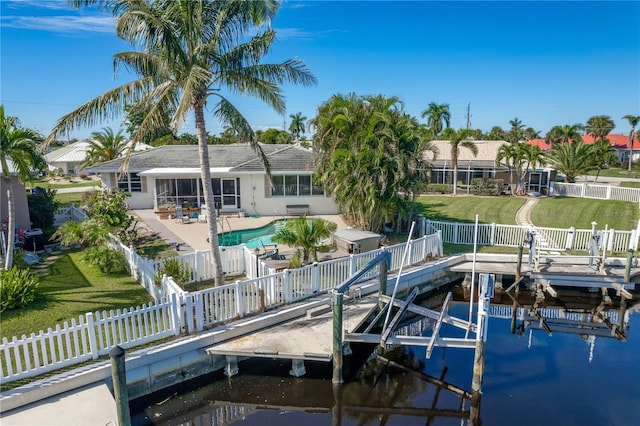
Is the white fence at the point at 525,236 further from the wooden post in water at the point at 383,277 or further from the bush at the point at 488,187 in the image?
the bush at the point at 488,187

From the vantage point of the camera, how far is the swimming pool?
1691 cm

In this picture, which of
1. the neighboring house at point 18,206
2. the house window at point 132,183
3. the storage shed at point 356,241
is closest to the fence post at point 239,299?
the storage shed at point 356,241

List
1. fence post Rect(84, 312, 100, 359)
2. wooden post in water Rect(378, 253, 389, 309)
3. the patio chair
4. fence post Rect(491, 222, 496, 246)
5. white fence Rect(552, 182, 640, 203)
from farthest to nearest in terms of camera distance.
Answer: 1. white fence Rect(552, 182, 640, 203)
2. the patio chair
3. fence post Rect(491, 222, 496, 246)
4. wooden post in water Rect(378, 253, 389, 309)
5. fence post Rect(84, 312, 100, 359)

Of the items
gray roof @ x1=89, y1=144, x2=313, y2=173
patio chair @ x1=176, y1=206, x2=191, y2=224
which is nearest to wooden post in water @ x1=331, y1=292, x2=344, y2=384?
patio chair @ x1=176, y1=206, x2=191, y2=224

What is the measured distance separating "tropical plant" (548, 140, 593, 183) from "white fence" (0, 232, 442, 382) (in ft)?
80.9

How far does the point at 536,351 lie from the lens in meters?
10.9

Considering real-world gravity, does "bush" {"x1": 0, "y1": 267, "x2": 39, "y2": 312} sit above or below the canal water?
above

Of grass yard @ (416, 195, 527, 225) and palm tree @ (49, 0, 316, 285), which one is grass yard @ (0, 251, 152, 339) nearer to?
palm tree @ (49, 0, 316, 285)

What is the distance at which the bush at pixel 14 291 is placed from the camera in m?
10.2

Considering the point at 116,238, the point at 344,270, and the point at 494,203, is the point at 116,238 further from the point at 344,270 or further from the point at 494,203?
the point at 494,203

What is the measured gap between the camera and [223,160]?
2428 centimetres

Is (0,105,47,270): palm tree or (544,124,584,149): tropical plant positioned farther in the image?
(544,124,584,149): tropical plant

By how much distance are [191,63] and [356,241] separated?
743cm

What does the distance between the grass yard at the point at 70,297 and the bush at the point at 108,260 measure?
262 millimetres
